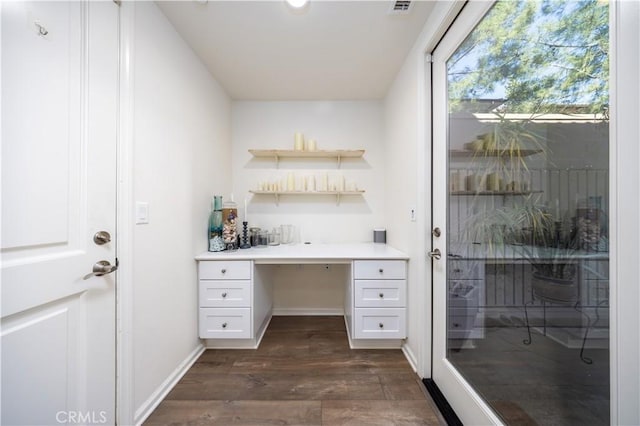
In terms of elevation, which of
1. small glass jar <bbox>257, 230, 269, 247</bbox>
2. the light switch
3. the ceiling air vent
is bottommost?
small glass jar <bbox>257, 230, 269, 247</bbox>

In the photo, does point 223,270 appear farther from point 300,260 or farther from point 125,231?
point 125,231

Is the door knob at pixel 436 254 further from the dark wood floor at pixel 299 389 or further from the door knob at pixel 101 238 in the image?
the door knob at pixel 101 238

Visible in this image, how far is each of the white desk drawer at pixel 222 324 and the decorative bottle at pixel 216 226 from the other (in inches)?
20.9

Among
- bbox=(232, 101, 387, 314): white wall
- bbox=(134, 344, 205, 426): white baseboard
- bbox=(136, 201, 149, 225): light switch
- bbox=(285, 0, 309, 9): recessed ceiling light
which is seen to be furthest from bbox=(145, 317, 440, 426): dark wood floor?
bbox=(285, 0, 309, 9): recessed ceiling light

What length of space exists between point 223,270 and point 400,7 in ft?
7.37

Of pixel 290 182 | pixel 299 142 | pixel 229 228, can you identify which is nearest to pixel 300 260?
pixel 229 228

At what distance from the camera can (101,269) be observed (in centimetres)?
109

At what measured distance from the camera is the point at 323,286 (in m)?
2.74

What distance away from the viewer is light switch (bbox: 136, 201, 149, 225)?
4.26 ft

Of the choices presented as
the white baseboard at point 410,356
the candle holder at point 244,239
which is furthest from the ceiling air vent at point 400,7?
the white baseboard at point 410,356

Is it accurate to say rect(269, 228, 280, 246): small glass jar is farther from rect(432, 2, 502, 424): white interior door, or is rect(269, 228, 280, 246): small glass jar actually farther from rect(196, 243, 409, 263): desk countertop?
rect(432, 2, 502, 424): white interior door

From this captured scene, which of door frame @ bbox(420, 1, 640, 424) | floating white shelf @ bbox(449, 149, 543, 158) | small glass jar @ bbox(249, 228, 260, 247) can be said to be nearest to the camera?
door frame @ bbox(420, 1, 640, 424)

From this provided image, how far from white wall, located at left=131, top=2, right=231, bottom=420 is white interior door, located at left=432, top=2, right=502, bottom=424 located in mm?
1787
